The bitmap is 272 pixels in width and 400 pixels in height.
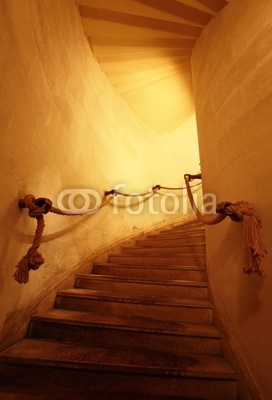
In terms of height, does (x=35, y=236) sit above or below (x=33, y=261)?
above

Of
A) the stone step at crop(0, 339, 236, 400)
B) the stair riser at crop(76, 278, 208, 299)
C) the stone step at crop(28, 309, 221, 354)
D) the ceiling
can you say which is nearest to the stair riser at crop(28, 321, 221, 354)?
the stone step at crop(28, 309, 221, 354)

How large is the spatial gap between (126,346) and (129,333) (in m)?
0.07

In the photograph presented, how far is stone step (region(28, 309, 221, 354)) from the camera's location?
1.31 m

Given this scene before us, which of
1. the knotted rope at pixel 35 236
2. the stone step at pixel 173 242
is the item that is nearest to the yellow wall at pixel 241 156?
the stone step at pixel 173 242

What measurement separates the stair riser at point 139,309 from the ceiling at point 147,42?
2867 mm

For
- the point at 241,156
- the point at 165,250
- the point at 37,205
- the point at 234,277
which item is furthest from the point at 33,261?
the point at 165,250

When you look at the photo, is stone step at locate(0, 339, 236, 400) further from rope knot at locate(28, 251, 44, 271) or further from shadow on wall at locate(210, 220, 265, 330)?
rope knot at locate(28, 251, 44, 271)

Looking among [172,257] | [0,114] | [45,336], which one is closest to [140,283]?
[172,257]

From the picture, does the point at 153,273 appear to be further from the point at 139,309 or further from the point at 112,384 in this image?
the point at 112,384

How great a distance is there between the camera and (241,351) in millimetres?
1125

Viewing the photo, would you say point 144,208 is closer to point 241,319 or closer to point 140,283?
point 140,283

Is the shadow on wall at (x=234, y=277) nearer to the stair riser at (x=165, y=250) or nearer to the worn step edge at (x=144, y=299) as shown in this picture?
the worn step edge at (x=144, y=299)

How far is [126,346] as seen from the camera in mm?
1319

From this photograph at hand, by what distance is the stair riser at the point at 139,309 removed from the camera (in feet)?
4.97
